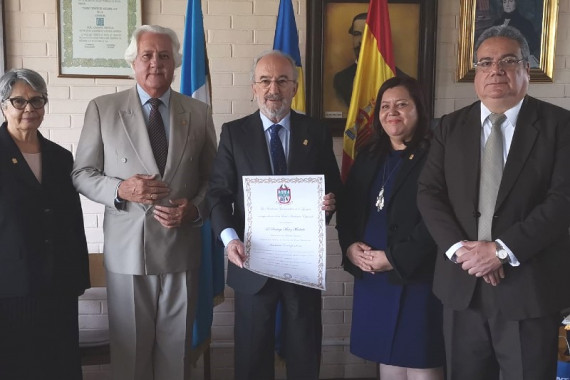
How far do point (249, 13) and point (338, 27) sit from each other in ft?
1.70

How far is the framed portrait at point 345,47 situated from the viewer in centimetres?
296

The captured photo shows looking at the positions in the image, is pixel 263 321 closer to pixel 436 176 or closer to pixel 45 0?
pixel 436 176

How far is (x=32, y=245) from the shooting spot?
190cm

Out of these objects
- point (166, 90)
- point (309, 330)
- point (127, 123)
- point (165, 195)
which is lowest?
point (309, 330)

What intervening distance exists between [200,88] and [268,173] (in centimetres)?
98

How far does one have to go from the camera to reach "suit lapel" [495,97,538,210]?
163 cm

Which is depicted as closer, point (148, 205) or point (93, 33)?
point (148, 205)

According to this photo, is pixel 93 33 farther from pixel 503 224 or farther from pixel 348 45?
pixel 503 224

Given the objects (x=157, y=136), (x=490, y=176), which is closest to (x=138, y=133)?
(x=157, y=136)

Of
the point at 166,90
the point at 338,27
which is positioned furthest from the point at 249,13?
the point at 166,90

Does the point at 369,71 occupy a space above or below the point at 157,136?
above

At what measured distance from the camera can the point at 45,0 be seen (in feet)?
9.37

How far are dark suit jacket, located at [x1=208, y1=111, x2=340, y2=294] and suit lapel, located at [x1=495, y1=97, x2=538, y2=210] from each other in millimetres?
683

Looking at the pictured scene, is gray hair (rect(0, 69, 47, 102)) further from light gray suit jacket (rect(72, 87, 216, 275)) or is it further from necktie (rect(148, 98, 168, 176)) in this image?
necktie (rect(148, 98, 168, 176))
